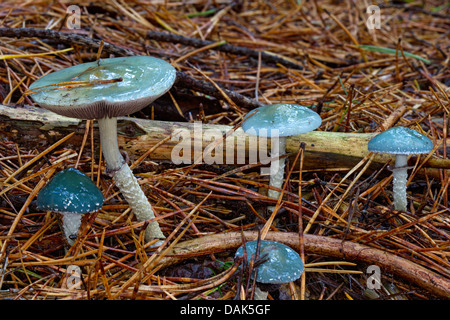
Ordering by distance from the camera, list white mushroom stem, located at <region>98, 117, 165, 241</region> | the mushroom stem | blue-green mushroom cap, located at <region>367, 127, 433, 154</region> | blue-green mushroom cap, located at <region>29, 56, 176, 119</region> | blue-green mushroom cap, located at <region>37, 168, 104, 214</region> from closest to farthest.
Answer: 1. blue-green mushroom cap, located at <region>29, 56, 176, 119</region>
2. blue-green mushroom cap, located at <region>37, 168, 104, 214</region>
3. white mushroom stem, located at <region>98, 117, 165, 241</region>
4. blue-green mushroom cap, located at <region>367, 127, 433, 154</region>
5. the mushroom stem

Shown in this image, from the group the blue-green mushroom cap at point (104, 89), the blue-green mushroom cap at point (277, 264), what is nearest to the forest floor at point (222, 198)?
the blue-green mushroom cap at point (277, 264)

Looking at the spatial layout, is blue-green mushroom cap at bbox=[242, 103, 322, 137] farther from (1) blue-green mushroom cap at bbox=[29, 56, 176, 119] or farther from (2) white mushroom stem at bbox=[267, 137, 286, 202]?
(1) blue-green mushroom cap at bbox=[29, 56, 176, 119]

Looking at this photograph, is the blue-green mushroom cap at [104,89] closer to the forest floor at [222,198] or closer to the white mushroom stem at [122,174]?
the white mushroom stem at [122,174]

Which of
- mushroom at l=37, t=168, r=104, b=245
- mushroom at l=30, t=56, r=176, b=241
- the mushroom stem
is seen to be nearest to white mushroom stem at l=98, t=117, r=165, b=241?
mushroom at l=30, t=56, r=176, b=241

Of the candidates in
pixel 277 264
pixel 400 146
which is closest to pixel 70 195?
pixel 277 264
